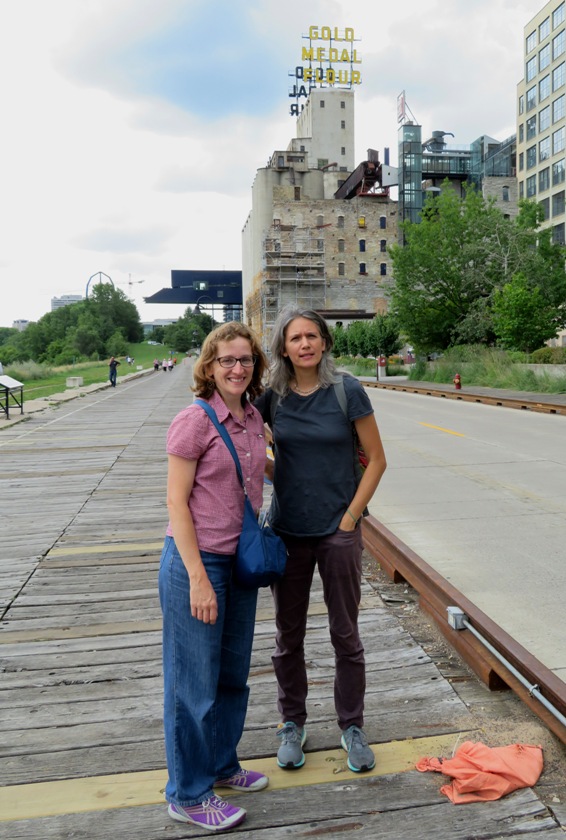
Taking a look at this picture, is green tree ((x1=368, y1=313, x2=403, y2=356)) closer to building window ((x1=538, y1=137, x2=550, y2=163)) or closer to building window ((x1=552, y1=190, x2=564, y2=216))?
building window ((x1=552, y1=190, x2=564, y2=216))

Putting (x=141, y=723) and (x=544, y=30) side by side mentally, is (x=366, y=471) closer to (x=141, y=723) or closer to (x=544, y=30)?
(x=141, y=723)

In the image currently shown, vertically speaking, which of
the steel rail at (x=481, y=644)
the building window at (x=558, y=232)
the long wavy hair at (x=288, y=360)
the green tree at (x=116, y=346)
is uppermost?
the building window at (x=558, y=232)

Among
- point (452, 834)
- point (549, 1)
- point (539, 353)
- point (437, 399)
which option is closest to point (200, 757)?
point (452, 834)

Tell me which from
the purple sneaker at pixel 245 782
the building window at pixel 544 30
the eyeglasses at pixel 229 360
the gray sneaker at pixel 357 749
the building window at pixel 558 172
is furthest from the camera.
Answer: the building window at pixel 544 30

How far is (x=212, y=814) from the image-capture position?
281 centimetres

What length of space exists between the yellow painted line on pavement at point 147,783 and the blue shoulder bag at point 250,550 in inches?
36.4

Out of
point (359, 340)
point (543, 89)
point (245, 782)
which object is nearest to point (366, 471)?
point (245, 782)

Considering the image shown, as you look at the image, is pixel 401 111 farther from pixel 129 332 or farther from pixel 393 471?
pixel 393 471

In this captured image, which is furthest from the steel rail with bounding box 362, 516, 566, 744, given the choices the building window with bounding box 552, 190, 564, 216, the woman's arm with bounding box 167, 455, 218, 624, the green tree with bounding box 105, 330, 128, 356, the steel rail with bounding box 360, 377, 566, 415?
the green tree with bounding box 105, 330, 128, 356

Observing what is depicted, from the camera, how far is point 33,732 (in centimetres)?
356

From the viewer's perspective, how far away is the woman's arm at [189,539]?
2.74 metres

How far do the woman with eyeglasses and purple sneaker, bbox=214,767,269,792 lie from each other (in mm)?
126

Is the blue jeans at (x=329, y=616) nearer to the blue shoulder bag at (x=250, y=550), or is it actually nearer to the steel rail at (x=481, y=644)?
the blue shoulder bag at (x=250, y=550)

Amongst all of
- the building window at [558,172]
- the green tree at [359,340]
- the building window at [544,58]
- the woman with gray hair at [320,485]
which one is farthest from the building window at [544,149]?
the woman with gray hair at [320,485]
